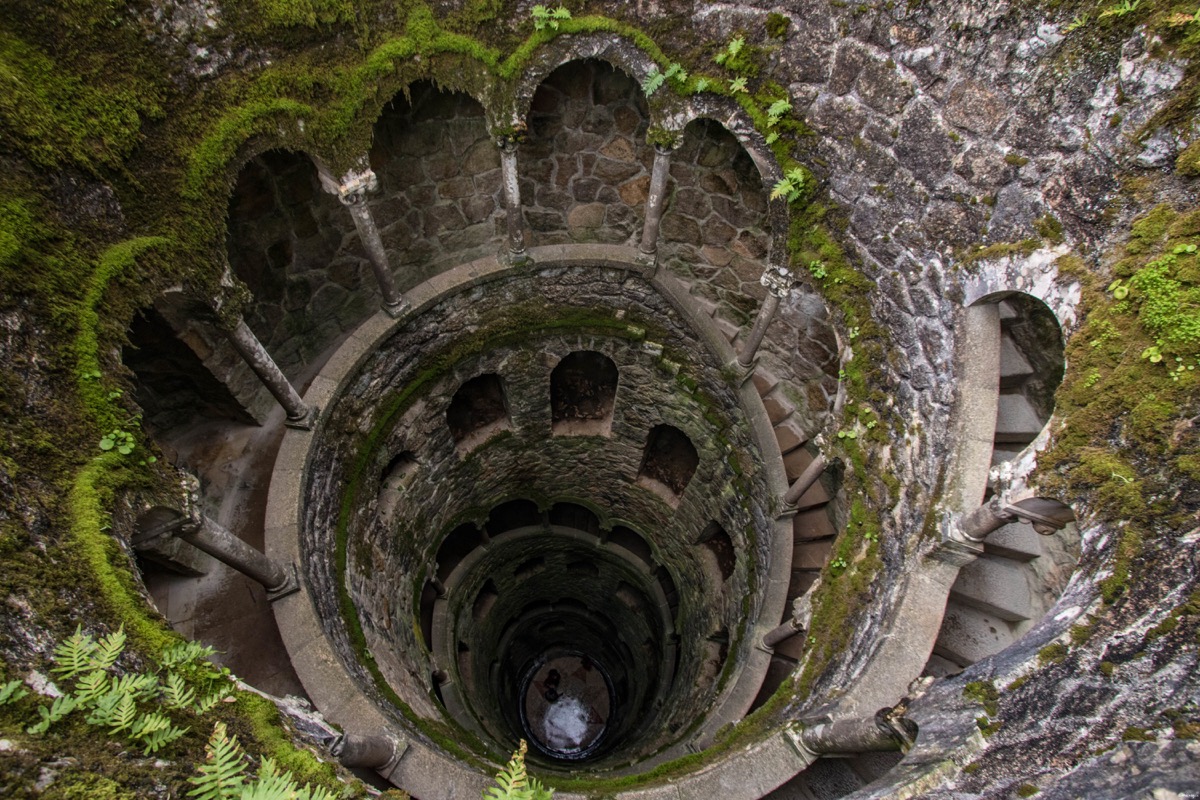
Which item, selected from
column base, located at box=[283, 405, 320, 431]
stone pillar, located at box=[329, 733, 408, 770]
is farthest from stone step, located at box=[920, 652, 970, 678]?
column base, located at box=[283, 405, 320, 431]

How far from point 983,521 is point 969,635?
2.03 meters

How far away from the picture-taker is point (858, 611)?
21.0 feet

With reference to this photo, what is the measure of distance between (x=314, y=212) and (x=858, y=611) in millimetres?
8094

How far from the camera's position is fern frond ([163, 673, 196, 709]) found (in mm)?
3484

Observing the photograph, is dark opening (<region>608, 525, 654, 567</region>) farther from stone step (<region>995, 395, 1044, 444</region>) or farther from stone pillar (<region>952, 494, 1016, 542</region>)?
stone pillar (<region>952, 494, 1016, 542</region>)

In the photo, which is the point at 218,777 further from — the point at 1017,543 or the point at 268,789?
the point at 1017,543

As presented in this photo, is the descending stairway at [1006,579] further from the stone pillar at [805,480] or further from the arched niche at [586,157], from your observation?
the arched niche at [586,157]

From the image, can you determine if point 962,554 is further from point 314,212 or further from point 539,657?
point 539,657

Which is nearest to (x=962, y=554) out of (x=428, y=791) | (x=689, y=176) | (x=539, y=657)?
(x=428, y=791)

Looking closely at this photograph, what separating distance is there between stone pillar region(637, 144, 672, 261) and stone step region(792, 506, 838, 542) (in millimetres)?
4571

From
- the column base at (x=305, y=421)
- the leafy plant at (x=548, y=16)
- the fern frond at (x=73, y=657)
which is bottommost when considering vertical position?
the fern frond at (x=73, y=657)

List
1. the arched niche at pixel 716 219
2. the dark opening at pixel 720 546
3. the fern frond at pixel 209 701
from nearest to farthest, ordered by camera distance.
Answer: the fern frond at pixel 209 701 < the arched niche at pixel 716 219 < the dark opening at pixel 720 546

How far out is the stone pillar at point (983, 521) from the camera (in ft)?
16.5

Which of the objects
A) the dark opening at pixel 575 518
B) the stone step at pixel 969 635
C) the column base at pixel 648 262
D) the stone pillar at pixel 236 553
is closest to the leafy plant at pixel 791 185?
the column base at pixel 648 262
